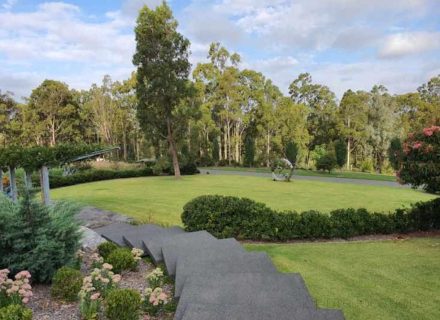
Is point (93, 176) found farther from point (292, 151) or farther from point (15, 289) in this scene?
point (15, 289)

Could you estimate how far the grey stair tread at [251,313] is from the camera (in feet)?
10.2

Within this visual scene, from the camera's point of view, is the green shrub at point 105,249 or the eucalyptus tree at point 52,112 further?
the eucalyptus tree at point 52,112


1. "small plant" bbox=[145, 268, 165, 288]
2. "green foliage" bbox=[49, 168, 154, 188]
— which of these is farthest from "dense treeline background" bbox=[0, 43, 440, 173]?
"small plant" bbox=[145, 268, 165, 288]

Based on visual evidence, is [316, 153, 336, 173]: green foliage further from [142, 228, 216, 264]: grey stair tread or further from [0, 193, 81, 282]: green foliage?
[0, 193, 81, 282]: green foliage

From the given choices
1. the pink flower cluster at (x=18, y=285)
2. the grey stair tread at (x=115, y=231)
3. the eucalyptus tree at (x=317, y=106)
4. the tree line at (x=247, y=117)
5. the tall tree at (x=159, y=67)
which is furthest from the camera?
the eucalyptus tree at (x=317, y=106)

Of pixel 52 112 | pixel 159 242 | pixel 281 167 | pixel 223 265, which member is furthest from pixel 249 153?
pixel 223 265

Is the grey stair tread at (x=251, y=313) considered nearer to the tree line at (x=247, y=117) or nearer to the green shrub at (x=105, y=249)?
the green shrub at (x=105, y=249)

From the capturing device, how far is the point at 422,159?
7543 mm

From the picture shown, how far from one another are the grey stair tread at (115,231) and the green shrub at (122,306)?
3.20 meters

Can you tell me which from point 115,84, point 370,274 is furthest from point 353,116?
point 370,274

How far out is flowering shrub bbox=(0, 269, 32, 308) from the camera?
3586 mm

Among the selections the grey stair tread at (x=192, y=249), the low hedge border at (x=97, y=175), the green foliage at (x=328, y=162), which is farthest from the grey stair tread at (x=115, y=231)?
the green foliage at (x=328, y=162)

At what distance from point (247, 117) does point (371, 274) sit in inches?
1273

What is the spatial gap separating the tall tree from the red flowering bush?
50.0ft
